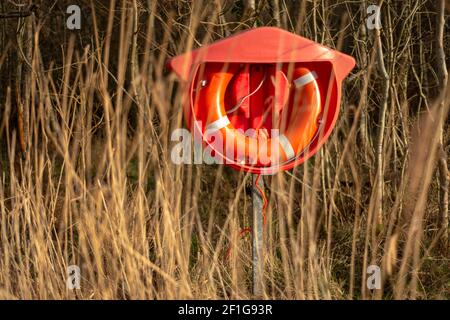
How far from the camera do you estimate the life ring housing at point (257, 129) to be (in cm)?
342

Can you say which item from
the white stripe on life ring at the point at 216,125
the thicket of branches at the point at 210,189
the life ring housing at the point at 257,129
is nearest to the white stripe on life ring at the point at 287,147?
the life ring housing at the point at 257,129

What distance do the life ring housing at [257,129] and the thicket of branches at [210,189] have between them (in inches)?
5.4

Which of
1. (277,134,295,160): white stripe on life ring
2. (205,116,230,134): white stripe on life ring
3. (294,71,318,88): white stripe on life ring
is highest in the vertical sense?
(294,71,318,88): white stripe on life ring

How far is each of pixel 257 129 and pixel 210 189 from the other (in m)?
2.99

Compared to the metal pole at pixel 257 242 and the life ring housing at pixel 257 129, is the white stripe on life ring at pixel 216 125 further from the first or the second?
the metal pole at pixel 257 242

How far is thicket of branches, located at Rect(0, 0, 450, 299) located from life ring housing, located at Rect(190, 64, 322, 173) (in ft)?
0.45

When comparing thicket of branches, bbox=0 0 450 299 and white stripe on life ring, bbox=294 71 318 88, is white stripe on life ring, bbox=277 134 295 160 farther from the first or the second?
white stripe on life ring, bbox=294 71 318 88

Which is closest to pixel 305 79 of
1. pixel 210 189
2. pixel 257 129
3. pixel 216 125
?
pixel 257 129

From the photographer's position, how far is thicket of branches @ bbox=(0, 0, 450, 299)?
3.37 metres

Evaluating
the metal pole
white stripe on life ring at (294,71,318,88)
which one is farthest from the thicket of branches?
white stripe on life ring at (294,71,318,88)

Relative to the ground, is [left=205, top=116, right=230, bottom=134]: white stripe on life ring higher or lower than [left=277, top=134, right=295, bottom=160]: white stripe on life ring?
higher
